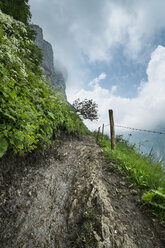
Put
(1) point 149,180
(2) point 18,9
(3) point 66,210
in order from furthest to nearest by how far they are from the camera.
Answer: (2) point 18,9 → (1) point 149,180 → (3) point 66,210

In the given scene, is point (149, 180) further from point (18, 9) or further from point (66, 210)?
point (18, 9)

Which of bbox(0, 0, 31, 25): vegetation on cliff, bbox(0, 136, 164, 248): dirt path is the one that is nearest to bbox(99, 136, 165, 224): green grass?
bbox(0, 136, 164, 248): dirt path

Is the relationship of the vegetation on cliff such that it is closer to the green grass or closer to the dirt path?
the dirt path

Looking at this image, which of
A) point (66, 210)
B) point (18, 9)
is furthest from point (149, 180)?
point (18, 9)

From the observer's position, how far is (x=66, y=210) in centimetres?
224

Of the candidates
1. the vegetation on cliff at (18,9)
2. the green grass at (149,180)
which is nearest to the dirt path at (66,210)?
the green grass at (149,180)

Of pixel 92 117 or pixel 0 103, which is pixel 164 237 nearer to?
pixel 0 103

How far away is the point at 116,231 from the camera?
1670 mm

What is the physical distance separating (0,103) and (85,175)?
9.02ft

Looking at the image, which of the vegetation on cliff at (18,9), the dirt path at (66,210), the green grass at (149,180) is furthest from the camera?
the vegetation on cliff at (18,9)

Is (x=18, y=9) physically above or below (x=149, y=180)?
above

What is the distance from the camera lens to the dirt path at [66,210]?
164 cm

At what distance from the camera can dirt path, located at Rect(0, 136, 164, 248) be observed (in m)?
1.64

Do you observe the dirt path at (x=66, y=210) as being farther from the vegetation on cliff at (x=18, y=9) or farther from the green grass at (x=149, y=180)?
the vegetation on cliff at (x=18, y=9)
